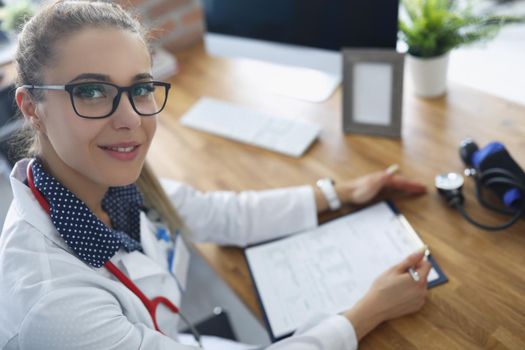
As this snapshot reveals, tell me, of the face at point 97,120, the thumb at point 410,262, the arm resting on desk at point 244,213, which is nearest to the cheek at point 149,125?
the face at point 97,120

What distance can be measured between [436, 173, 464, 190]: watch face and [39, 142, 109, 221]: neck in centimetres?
70

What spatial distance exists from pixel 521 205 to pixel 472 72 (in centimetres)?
89

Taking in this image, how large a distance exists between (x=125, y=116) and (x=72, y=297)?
0.29 meters

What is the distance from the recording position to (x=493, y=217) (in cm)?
92

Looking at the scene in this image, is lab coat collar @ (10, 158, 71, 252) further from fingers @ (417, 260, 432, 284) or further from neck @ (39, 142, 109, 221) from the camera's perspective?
fingers @ (417, 260, 432, 284)

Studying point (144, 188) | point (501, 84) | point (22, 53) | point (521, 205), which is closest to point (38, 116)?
point (22, 53)

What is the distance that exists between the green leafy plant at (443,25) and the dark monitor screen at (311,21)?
103mm

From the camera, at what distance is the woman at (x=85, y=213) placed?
26.0 inches

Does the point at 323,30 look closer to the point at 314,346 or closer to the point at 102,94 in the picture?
the point at 102,94

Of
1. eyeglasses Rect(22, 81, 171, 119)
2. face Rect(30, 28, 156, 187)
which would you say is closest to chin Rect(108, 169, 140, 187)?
face Rect(30, 28, 156, 187)

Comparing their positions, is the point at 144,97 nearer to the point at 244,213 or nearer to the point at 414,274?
the point at 244,213

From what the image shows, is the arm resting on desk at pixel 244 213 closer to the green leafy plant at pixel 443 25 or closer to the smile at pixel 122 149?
the smile at pixel 122 149

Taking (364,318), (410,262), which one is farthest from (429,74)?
(364,318)

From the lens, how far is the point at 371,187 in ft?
3.33
